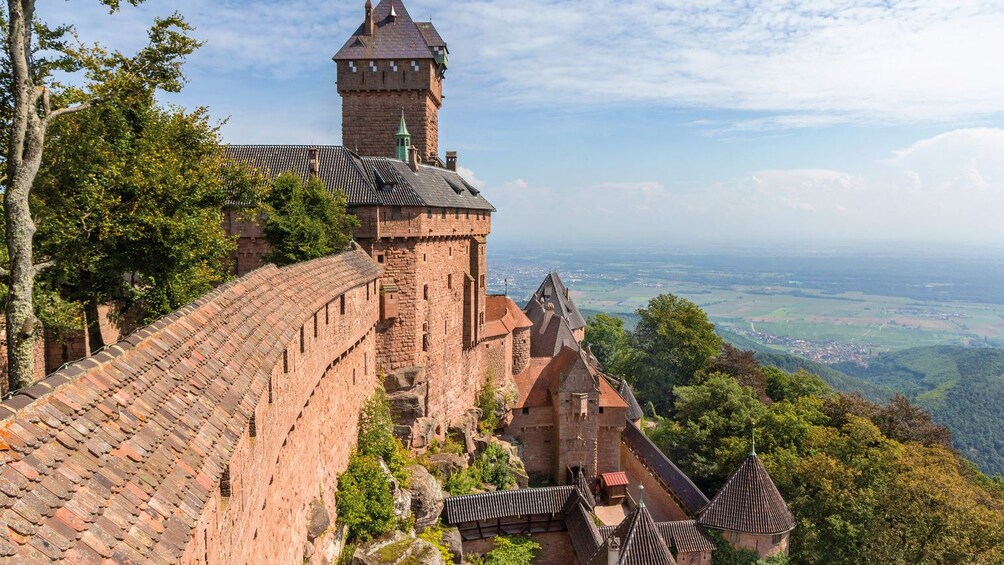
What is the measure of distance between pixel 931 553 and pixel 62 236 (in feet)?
92.9

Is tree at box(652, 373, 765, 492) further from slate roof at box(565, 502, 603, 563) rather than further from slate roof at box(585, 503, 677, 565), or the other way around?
slate roof at box(585, 503, 677, 565)

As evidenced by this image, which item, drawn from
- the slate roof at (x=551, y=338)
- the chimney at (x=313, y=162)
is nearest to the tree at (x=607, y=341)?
the slate roof at (x=551, y=338)

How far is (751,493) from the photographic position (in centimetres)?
2406

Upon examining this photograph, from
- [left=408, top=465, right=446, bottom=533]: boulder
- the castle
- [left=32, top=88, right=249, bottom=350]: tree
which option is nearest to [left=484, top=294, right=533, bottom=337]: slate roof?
the castle

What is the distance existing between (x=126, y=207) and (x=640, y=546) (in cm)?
1830

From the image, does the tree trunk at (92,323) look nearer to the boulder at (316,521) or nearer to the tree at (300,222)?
the tree at (300,222)

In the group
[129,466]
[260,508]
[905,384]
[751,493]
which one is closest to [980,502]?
[751,493]

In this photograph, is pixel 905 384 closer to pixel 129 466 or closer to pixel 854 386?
pixel 854 386

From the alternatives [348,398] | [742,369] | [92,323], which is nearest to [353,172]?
[348,398]

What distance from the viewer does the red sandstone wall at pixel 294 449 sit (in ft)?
20.6

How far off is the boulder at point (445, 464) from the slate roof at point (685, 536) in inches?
250

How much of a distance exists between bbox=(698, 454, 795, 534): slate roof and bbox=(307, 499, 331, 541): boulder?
17922 millimetres

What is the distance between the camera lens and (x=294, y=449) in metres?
10.2

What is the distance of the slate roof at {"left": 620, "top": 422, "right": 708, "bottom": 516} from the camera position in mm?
27031
